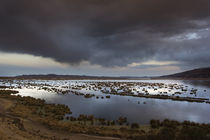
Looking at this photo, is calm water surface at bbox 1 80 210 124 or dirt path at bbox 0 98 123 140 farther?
calm water surface at bbox 1 80 210 124

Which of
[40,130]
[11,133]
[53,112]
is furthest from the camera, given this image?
[53,112]

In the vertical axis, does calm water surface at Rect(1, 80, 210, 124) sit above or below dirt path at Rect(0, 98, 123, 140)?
below

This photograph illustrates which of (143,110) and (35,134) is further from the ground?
(35,134)

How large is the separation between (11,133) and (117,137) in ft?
24.0

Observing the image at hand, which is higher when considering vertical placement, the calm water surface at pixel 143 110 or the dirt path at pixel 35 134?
the dirt path at pixel 35 134

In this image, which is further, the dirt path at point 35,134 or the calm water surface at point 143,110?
the calm water surface at point 143,110

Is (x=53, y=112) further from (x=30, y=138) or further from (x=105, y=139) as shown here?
(x=105, y=139)

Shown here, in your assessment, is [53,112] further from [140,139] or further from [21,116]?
[140,139]

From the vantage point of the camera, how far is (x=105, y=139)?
10297mm

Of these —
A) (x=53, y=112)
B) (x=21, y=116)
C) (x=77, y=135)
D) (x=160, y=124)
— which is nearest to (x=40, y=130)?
(x=77, y=135)

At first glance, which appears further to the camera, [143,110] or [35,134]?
[143,110]

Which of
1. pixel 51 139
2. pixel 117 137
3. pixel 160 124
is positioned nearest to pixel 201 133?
pixel 160 124

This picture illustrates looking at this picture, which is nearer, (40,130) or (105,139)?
(105,139)

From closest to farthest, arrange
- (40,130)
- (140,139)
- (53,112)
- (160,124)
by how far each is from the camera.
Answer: (140,139), (40,130), (160,124), (53,112)
